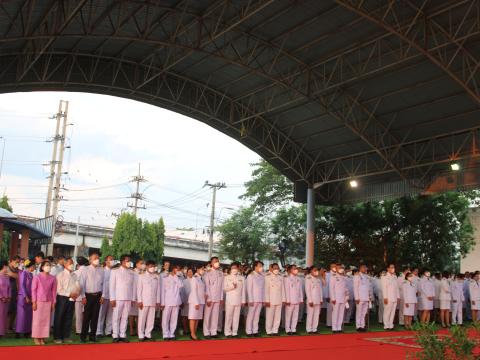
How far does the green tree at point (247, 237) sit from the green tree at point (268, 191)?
0.63m

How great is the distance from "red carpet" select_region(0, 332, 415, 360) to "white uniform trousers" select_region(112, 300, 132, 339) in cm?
44

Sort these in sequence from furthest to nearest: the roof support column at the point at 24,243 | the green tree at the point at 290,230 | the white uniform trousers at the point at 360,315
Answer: the green tree at the point at 290,230 → the roof support column at the point at 24,243 → the white uniform trousers at the point at 360,315

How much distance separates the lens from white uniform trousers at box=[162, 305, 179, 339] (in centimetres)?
968

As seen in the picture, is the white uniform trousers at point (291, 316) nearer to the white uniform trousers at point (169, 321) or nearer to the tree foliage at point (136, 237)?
the white uniform trousers at point (169, 321)

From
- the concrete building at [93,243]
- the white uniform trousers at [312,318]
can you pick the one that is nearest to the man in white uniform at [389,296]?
the white uniform trousers at [312,318]

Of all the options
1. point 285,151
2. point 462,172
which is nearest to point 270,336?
point 462,172

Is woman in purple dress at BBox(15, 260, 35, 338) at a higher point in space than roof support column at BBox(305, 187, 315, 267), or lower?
lower

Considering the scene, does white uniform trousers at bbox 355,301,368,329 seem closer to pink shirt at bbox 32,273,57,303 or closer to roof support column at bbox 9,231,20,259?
pink shirt at bbox 32,273,57,303

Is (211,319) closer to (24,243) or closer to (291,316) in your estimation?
(291,316)

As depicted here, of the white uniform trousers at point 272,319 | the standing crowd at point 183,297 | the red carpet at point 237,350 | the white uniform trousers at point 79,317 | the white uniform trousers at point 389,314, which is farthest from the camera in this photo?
the white uniform trousers at point 389,314

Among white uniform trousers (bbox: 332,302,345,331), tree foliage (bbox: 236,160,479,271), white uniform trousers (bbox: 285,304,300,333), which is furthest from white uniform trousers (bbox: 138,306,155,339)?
tree foliage (bbox: 236,160,479,271)

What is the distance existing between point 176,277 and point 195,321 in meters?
0.85

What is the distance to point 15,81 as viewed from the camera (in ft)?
52.0

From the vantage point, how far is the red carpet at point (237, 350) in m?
7.54
